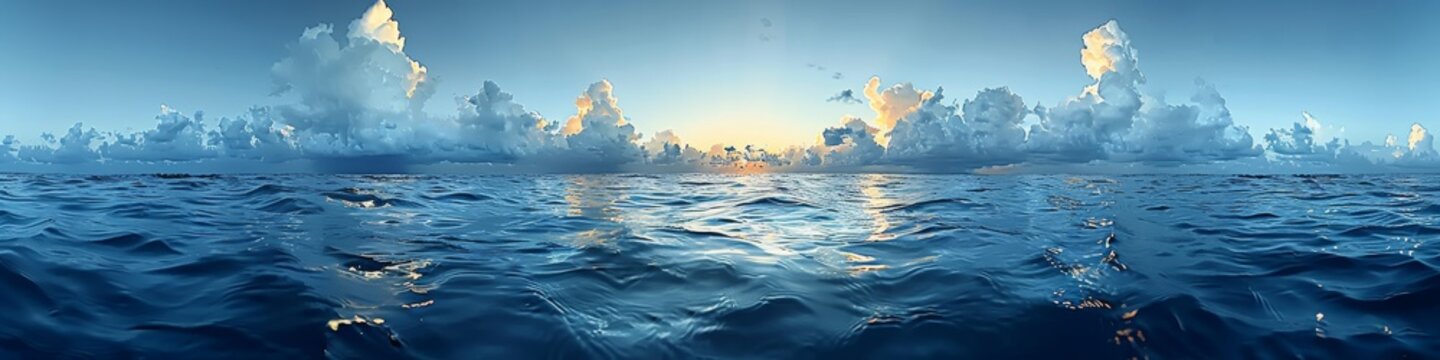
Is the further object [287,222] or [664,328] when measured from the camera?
[287,222]

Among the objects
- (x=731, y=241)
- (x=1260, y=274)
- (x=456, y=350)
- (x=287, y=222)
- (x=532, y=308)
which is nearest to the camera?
(x=456, y=350)

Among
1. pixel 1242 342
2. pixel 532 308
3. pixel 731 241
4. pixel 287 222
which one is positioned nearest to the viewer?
pixel 1242 342

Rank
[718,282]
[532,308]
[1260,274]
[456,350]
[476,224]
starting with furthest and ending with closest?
[476,224], [1260,274], [718,282], [532,308], [456,350]

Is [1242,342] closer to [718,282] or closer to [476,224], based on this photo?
[718,282]

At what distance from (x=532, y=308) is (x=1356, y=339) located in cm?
809

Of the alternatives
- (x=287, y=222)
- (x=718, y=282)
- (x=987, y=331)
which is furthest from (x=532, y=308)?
(x=287, y=222)

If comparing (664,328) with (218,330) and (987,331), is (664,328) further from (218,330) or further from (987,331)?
(218,330)

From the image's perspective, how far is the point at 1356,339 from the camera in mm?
5637

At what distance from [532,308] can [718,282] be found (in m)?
2.47

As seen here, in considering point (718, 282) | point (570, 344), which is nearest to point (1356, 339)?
point (718, 282)

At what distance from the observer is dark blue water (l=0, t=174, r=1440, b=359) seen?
209 inches

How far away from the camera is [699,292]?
24.0 ft

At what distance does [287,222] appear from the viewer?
13688 millimetres

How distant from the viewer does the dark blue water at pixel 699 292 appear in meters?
5.32
